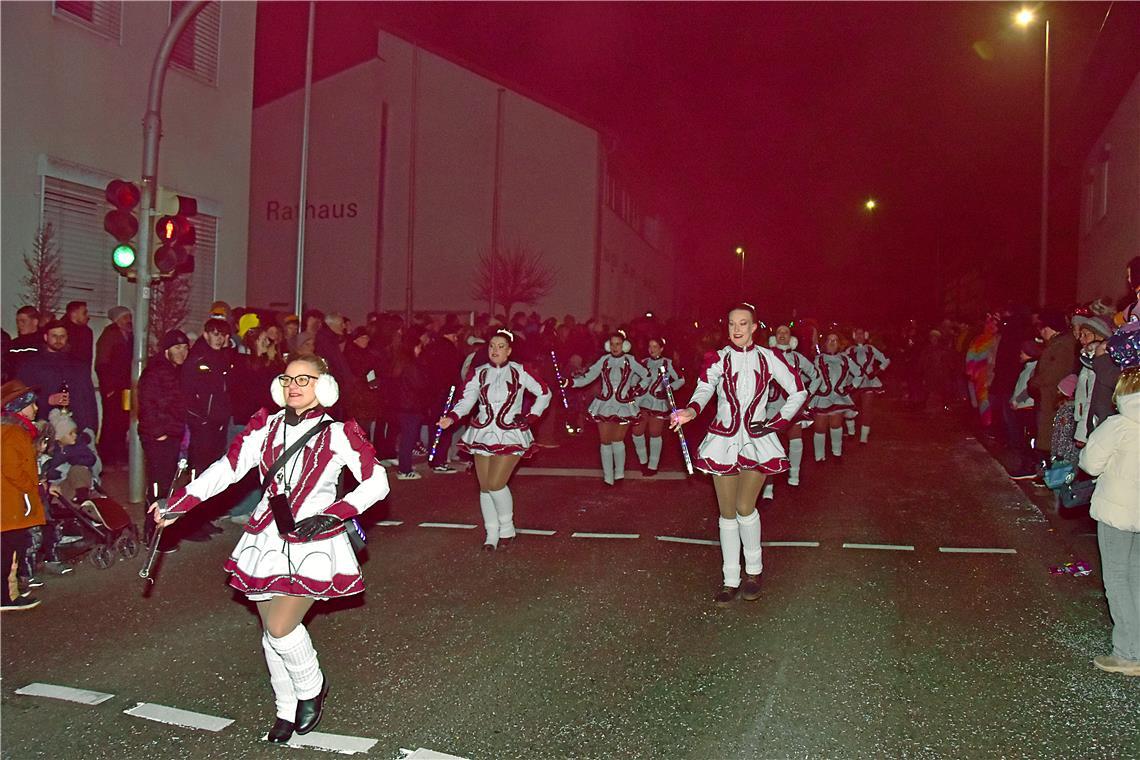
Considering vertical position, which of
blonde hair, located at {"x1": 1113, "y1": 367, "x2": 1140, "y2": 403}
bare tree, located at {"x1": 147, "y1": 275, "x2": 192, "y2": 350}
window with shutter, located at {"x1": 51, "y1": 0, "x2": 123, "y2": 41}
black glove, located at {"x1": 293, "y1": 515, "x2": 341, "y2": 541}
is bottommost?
black glove, located at {"x1": 293, "y1": 515, "x2": 341, "y2": 541}

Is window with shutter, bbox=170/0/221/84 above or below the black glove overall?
above

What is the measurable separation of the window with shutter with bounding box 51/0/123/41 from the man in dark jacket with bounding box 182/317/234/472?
8373 mm

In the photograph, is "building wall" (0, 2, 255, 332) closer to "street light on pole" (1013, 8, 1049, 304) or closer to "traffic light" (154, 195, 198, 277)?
"traffic light" (154, 195, 198, 277)

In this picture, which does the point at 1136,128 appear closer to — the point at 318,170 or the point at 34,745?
the point at 34,745

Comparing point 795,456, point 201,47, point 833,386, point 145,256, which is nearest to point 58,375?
point 145,256

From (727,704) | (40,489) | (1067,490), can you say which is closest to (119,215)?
(40,489)

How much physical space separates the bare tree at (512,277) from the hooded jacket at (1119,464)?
96.8 feet

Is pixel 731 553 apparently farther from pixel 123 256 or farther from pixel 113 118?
pixel 113 118

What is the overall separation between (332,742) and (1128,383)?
15.8 ft

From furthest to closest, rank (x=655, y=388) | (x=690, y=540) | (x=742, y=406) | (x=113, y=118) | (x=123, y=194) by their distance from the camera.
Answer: (x=113, y=118) < (x=655, y=388) < (x=123, y=194) < (x=690, y=540) < (x=742, y=406)

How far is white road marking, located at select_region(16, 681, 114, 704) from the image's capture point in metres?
5.44

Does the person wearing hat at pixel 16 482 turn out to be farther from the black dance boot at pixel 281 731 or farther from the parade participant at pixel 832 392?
the parade participant at pixel 832 392

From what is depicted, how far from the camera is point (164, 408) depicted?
9586 mm

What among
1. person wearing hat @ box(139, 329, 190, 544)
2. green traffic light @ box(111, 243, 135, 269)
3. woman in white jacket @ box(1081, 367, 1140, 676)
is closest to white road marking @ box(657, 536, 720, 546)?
woman in white jacket @ box(1081, 367, 1140, 676)
